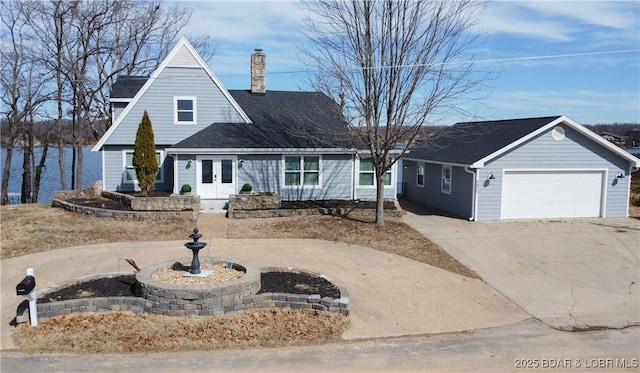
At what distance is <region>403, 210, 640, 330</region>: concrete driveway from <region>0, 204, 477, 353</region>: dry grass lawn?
1.06m

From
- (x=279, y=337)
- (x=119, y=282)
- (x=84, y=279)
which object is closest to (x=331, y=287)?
(x=279, y=337)

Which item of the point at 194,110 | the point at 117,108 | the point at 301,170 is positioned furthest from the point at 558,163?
the point at 117,108

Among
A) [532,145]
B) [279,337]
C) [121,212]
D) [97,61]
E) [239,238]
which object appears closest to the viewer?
[279,337]

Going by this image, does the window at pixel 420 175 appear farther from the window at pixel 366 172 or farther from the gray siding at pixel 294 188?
the gray siding at pixel 294 188

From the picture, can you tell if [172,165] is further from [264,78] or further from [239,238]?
[239,238]

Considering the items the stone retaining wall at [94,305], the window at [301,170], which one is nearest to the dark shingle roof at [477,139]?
the window at [301,170]

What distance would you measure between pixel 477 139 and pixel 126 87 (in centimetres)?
1670

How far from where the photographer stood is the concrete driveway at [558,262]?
1023 centimetres

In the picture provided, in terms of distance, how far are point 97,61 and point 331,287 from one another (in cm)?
2840

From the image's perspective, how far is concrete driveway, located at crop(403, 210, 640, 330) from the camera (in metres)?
10.2

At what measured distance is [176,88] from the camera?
2248 cm

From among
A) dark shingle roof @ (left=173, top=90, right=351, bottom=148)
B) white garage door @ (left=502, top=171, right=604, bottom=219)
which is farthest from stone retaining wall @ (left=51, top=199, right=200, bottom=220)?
white garage door @ (left=502, top=171, right=604, bottom=219)

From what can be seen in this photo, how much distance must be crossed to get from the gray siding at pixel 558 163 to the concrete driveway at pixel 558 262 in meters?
0.85

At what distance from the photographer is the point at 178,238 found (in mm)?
15461
